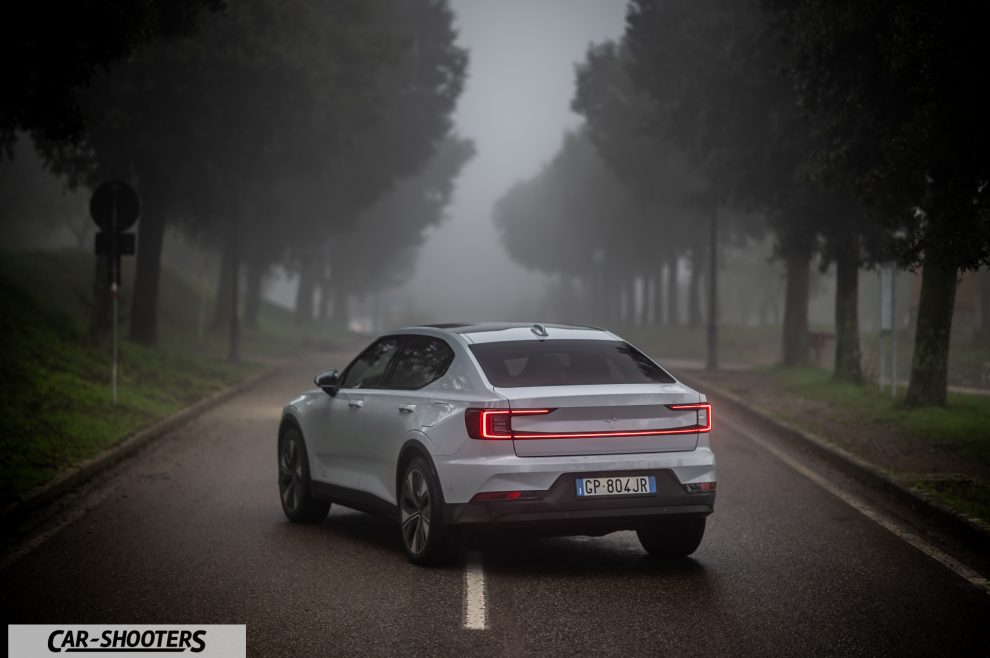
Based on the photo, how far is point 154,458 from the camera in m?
14.6

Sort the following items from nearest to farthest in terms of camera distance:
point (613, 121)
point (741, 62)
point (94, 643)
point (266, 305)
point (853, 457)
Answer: point (94, 643), point (853, 457), point (741, 62), point (613, 121), point (266, 305)

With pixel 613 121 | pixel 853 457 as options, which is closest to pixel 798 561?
pixel 853 457

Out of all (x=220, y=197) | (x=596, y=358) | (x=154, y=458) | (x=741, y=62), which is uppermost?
(x=741, y=62)

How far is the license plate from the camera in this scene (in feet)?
25.6

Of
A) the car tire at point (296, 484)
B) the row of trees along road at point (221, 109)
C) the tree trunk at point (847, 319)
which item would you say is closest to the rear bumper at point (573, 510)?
the car tire at point (296, 484)

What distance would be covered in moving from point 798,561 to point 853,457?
554 centimetres

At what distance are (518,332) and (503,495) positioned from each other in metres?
1.45

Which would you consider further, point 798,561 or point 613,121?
point 613,121

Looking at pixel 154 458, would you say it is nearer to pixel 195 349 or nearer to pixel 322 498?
pixel 322 498

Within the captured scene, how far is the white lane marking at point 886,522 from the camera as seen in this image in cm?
821

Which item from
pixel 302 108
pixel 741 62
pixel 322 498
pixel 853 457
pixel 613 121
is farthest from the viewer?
pixel 613 121

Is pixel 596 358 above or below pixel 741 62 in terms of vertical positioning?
below

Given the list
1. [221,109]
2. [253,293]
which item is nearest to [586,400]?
[221,109]

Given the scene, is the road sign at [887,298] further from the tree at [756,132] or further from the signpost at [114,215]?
the signpost at [114,215]
